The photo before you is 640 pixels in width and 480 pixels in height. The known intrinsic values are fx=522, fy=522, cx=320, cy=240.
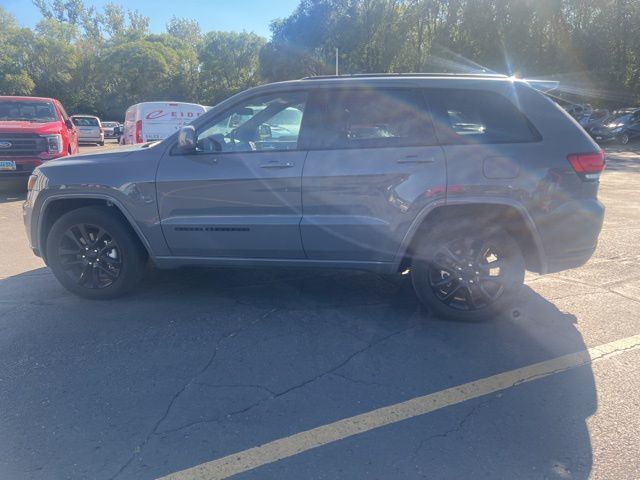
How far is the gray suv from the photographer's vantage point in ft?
13.4

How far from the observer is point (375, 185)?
4.11 metres

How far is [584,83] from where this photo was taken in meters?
29.8

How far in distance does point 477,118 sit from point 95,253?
3541 mm

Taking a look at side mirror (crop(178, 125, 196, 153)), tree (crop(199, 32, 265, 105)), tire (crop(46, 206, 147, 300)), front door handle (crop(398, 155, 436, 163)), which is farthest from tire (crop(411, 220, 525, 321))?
tree (crop(199, 32, 265, 105))

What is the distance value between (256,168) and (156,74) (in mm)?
51585

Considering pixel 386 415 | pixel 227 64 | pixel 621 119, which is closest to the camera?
pixel 386 415

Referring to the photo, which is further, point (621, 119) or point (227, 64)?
point (227, 64)

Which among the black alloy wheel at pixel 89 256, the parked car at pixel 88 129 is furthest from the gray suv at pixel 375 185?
the parked car at pixel 88 129

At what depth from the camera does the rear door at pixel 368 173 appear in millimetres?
4082

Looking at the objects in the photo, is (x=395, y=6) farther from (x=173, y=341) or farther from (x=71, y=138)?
(x=173, y=341)

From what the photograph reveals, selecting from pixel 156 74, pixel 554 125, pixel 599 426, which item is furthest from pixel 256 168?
pixel 156 74

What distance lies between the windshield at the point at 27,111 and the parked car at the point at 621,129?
22.6 metres

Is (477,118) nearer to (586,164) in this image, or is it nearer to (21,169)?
(586,164)

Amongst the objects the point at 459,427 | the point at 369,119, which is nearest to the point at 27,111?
the point at 369,119
